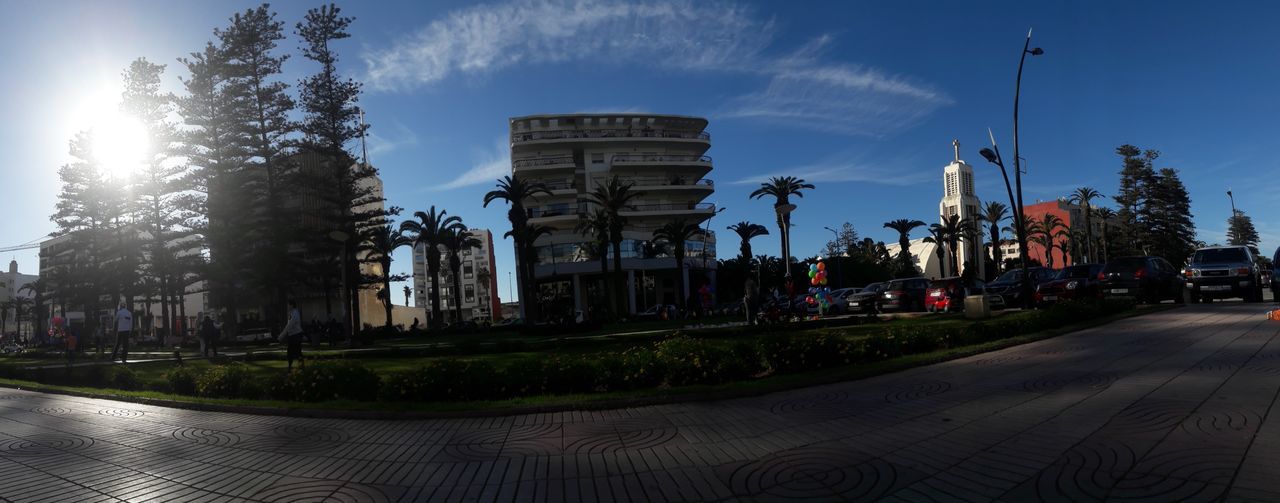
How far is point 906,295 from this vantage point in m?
25.5

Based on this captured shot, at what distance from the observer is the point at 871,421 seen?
604cm

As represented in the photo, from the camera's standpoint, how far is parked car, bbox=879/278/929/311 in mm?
25422

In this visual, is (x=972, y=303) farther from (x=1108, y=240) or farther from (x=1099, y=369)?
(x=1108, y=240)

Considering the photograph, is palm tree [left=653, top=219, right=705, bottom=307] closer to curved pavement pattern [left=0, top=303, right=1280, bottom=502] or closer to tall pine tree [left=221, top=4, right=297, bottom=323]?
tall pine tree [left=221, top=4, right=297, bottom=323]

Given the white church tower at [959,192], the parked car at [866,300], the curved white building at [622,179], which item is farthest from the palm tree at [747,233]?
the white church tower at [959,192]

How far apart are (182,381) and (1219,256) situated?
26.7m

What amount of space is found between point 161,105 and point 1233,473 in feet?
159

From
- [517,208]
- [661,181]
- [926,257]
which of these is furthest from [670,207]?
[926,257]

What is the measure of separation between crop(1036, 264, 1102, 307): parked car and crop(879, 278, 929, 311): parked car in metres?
3.88

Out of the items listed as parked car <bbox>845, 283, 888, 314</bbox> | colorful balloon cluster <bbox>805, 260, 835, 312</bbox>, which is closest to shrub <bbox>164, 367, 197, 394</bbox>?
colorful balloon cluster <bbox>805, 260, 835, 312</bbox>

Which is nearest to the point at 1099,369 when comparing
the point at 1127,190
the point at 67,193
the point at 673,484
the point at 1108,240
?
the point at 673,484

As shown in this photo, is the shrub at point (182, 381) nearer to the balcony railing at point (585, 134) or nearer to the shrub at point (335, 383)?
the shrub at point (335, 383)

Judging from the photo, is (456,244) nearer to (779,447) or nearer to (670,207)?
(670,207)

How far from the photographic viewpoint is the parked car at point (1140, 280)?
20.5 metres
